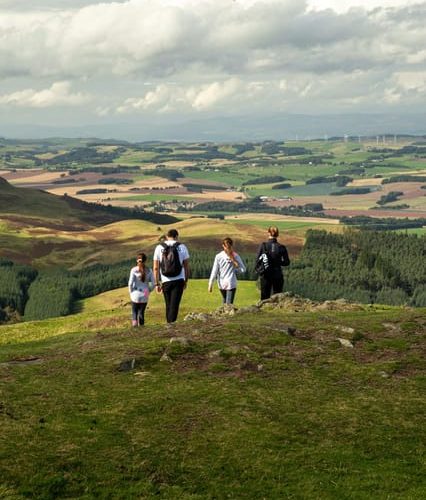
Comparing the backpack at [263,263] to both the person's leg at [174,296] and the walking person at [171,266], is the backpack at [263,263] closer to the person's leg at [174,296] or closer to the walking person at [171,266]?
the person's leg at [174,296]

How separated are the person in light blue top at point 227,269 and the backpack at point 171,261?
3.07m

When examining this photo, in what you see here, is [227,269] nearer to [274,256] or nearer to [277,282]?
[274,256]

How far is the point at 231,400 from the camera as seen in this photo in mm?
17812

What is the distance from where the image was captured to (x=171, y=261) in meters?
27.1

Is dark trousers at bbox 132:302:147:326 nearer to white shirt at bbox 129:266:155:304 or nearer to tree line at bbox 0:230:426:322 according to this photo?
white shirt at bbox 129:266:155:304

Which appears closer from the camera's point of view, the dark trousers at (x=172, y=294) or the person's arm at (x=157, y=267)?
the person's arm at (x=157, y=267)

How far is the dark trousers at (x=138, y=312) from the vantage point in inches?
1175

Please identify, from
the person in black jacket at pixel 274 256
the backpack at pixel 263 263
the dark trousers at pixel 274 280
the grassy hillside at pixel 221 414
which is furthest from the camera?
the dark trousers at pixel 274 280

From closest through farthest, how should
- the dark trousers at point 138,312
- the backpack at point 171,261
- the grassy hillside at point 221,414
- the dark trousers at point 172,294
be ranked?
the grassy hillside at point 221,414
the backpack at point 171,261
the dark trousers at point 172,294
the dark trousers at point 138,312

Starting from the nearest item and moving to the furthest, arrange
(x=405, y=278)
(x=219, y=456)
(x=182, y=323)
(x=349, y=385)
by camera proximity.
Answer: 1. (x=219, y=456)
2. (x=349, y=385)
3. (x=182, y=323)
4. (x=405, y=278)

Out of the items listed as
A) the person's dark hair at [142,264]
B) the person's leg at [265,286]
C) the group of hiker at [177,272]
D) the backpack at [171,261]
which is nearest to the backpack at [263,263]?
the group of hiker at [177,272]

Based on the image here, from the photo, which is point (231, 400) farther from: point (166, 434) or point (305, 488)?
point (305, 488)

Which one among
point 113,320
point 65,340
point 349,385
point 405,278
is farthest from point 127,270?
point 349,385

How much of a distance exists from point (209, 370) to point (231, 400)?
284cm
